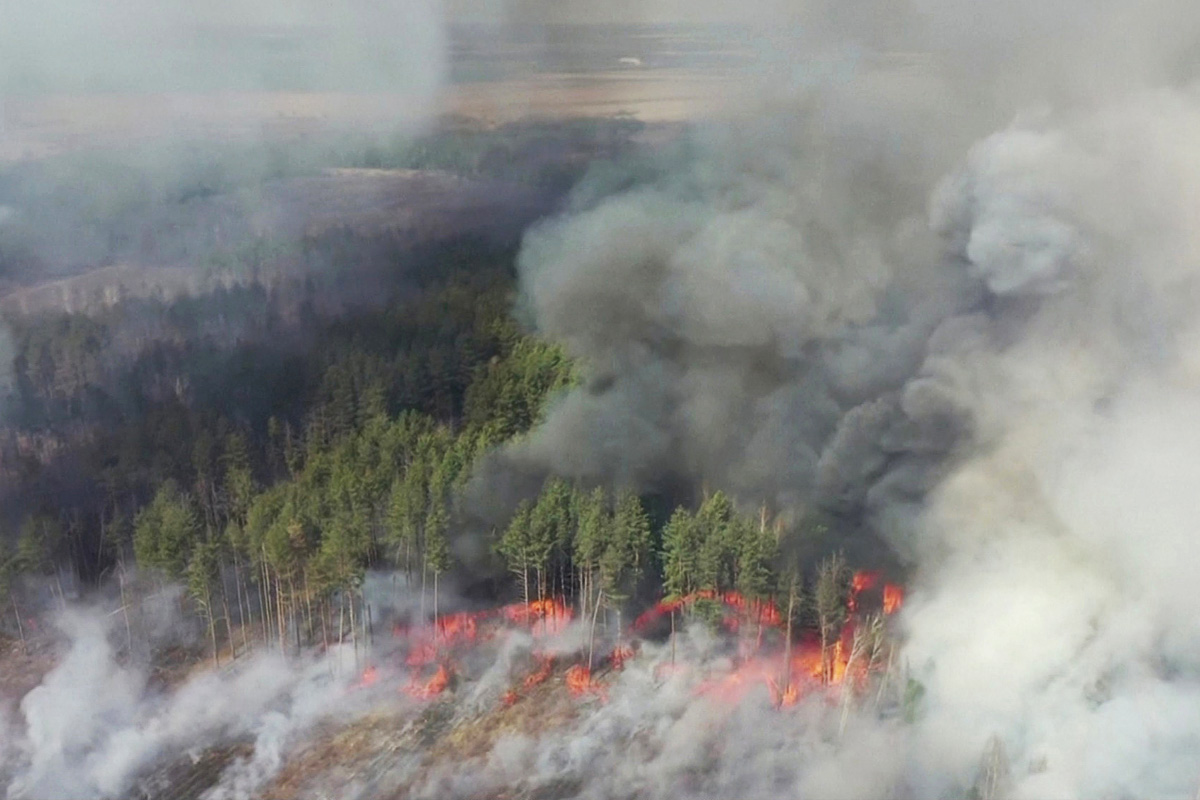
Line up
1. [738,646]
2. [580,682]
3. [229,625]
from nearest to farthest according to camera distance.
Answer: [580,682] < [738,646] < [229,625]

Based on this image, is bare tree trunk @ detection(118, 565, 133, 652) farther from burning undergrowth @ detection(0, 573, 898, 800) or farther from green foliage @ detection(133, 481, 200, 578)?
green foliage @ detection(133, 481, 200, 578)

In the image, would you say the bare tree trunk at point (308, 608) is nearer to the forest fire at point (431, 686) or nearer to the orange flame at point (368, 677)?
the orange flame at point (368, 677)

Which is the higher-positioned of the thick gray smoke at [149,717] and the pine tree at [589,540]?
the pine tree at [589,540]

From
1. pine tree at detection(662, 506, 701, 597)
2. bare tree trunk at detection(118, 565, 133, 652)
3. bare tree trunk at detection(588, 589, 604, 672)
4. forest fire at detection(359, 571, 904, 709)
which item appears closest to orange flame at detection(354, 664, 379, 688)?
forest fire at detection(359, 571, 904, 709)

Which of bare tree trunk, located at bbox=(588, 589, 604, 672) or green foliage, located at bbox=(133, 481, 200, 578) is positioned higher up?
green foliage, located at bbox=(133, 481, 200, 578)

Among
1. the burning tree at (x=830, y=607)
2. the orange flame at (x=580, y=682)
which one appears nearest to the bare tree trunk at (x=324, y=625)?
the orange flame at (x=580, y=682)

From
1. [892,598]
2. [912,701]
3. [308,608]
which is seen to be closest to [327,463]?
[308,608]

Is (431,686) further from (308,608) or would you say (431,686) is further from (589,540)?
(589,540)

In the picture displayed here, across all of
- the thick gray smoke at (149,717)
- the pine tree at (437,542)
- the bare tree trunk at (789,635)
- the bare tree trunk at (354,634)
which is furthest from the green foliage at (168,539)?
the bare tree trunk at (789,635)

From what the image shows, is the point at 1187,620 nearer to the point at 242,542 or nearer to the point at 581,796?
the point at 581,796

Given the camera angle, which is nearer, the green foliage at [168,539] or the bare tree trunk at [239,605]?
the green foliage at [168,539]

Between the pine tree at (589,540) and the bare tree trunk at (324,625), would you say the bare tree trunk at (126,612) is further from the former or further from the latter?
the pine tree at (589,540)

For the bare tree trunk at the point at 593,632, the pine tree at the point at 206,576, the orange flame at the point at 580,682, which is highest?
the pine tree at the point at 206,576
